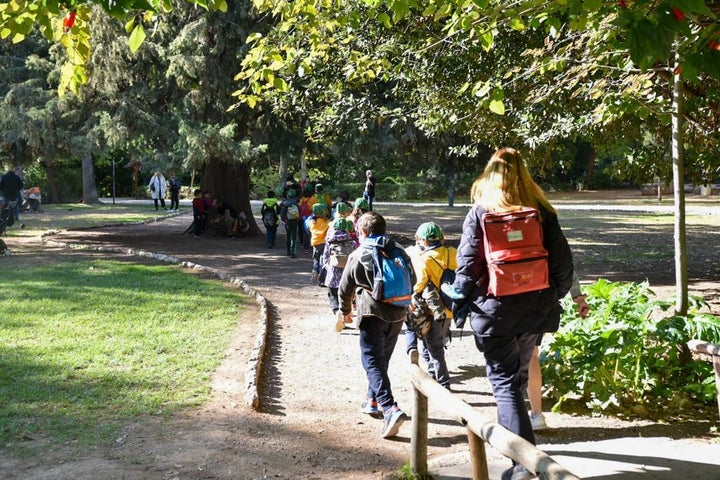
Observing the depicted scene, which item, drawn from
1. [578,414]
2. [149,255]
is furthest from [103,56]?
[578,414]

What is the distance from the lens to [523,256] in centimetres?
455

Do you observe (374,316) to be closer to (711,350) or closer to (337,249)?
(711,350)

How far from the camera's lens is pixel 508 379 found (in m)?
4.65

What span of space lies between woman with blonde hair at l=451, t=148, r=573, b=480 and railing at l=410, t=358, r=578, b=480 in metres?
0.37

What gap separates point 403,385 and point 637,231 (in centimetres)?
1903

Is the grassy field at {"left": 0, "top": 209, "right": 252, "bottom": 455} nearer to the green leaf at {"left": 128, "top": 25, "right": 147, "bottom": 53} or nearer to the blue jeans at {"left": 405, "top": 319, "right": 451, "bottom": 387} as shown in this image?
the blue jeans at {"left": 405, "top": 319, "right": 451, "bottom": 387}

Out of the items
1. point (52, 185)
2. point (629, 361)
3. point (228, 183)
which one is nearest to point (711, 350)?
point (629, 361)

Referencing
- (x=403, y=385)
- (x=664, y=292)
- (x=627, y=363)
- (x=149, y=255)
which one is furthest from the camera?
(x=149, y=255)

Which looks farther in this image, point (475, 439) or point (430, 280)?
point (430, 280)

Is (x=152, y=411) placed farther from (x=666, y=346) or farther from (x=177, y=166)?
(x=177, y=166)

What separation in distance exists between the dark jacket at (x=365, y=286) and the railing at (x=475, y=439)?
90 centimetres

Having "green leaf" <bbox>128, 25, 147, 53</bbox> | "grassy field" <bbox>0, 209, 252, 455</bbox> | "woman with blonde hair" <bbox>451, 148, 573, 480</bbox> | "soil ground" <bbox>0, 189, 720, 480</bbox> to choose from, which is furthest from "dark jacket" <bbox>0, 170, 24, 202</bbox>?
"woman with blonde hair" <bbox>451, 148, 573, 480</bbox>

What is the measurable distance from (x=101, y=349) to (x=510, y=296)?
214 inches

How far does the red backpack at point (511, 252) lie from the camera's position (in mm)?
4539
